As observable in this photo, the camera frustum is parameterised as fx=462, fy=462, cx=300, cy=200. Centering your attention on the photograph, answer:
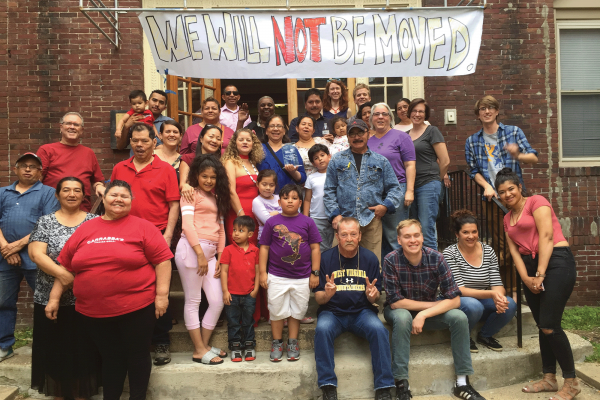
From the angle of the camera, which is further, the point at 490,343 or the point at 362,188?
the point at 362,188

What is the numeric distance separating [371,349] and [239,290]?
1236mm

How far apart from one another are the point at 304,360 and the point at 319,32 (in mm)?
3302

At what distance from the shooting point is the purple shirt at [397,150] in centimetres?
475

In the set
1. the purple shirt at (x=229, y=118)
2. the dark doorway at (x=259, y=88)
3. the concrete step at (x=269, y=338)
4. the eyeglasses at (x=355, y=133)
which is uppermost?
the dark doorway at (x=259, y=88)

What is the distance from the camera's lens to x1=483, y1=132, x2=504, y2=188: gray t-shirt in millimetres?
4809

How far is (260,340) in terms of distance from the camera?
4273 mm

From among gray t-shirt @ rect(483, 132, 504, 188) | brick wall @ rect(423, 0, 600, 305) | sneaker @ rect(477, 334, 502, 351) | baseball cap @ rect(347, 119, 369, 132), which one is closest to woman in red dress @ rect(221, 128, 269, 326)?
baseball cap @ rect(347, 119, 369, 132)

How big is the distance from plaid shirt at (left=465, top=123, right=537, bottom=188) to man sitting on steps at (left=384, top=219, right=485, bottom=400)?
141 cm

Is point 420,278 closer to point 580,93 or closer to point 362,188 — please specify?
point 362,188

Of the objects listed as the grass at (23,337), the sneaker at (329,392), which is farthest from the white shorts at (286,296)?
the grass at (23,337)

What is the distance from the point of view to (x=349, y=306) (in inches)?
157

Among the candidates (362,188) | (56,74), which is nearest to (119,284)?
(362,188)

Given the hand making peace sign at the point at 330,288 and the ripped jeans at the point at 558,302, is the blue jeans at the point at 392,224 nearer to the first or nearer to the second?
the hand making peace sign at the point at 330,288

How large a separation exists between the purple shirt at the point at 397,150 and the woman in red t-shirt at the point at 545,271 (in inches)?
41.0
